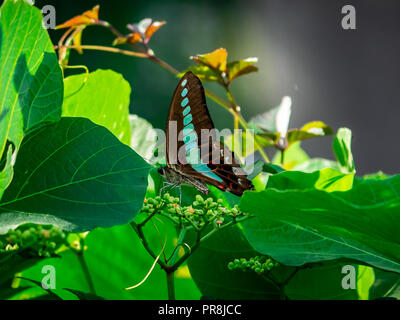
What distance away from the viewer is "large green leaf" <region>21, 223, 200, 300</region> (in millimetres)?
329

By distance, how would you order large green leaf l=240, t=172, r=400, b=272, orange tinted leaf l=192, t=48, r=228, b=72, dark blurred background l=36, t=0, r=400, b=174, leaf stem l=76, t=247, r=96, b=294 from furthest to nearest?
dark blurred background l=36, t=0, r=400, b=174, orange tinted leaf l=192, t=48, r=228, b=72, leaf stem l=76, t=247, r=96, b=294, large green leaf l=240, t=172, r=400, b=272

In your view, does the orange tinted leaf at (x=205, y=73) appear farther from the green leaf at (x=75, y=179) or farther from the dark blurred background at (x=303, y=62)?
the dark blurred background at (x=303, y=62)

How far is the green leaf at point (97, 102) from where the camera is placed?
35cm

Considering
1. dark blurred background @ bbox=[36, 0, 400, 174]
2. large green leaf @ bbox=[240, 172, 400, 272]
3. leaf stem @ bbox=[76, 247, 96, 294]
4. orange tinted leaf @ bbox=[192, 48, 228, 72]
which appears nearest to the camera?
large green leaf @ bbox=[240, 172, 400, 272]

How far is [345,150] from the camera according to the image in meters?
0.41

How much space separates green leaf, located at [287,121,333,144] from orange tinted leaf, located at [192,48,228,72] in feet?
0.36

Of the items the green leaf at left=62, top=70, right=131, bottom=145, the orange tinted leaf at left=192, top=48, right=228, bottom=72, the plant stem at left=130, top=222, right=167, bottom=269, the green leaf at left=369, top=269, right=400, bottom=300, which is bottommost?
the green leaf at left=369, top=269, right=400, bottom=300

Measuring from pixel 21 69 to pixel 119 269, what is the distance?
159mm

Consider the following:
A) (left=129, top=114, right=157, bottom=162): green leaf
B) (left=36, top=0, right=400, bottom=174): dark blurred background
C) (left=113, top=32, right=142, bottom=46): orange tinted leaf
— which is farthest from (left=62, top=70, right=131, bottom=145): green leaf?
(left=36, top=0, right=400, bottom=174): dark blurred background

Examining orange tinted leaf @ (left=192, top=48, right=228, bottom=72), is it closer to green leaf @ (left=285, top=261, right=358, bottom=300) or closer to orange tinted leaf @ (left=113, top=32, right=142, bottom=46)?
orange tinted leaf @ (left=113, top=32, right=142, bottom=46)

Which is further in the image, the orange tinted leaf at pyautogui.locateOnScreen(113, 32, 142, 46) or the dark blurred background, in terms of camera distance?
the dark blurred background

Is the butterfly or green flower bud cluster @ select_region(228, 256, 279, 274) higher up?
the butterfly

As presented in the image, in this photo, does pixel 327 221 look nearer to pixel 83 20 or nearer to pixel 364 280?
pixel 364 280
